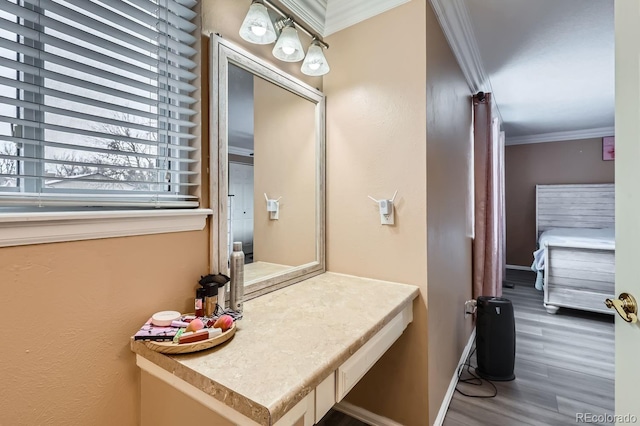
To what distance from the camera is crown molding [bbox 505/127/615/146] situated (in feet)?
16.1

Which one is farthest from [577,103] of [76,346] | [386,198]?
[76,346]

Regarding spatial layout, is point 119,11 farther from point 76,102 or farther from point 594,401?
point 594,401

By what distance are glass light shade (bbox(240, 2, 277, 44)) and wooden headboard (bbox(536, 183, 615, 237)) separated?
5914 mm

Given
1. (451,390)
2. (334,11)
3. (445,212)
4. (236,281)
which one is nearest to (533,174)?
(445,212)

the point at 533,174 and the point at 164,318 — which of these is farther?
the point at 533,174

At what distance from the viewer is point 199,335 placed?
0.89 meters

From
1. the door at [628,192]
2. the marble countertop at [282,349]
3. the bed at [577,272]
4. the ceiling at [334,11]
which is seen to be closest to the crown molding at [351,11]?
the ceiling at [334,11]

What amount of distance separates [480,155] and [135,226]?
285 cm

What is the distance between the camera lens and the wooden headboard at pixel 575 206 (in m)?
4.86

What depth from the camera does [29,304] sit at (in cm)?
78

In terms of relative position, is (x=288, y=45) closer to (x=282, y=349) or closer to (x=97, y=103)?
(x=97, y=103)

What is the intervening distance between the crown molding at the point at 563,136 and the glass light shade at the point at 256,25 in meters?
5.80

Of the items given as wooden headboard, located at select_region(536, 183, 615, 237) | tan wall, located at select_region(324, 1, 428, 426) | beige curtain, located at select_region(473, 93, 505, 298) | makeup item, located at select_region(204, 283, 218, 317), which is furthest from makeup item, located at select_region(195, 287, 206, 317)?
wooden headboard, located at select_region(536, 183, 615, 237)

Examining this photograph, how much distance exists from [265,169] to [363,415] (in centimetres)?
152
